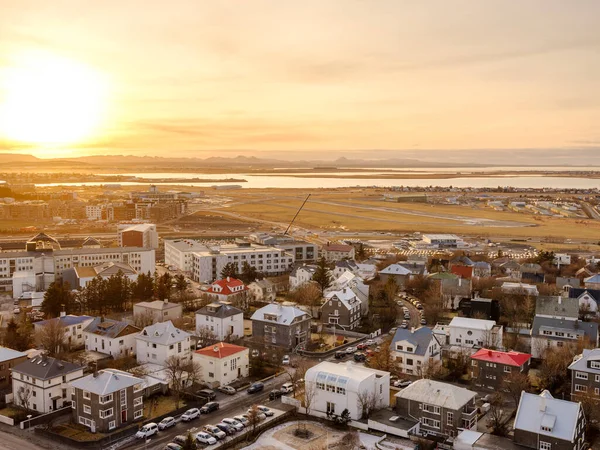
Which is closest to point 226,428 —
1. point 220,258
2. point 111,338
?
Answer: point 111,338

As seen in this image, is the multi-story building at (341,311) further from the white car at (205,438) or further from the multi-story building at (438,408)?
the white car at (205,438)

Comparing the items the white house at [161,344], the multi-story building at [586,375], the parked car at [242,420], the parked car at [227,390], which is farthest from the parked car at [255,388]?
the multi-story building at [586,375]

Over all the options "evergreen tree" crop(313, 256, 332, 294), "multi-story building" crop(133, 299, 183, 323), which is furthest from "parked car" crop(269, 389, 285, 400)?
"evergreen tree" crop(313, 256, 332, 294)

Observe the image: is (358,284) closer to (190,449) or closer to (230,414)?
(230,414)

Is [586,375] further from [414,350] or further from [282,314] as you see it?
[282,314]

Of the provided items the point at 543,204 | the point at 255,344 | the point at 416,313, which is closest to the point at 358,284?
the point at 416,313

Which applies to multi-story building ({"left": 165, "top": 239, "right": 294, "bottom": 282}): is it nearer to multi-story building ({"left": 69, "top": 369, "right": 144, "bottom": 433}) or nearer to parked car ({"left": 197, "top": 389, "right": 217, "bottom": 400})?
parked car ({"left": 197, "top": 389, "right": 217, "bottom": 400})
